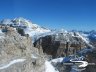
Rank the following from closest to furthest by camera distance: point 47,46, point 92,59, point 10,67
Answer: point 10,67
point 92,59
point 47,46

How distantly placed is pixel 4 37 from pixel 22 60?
19.9ft

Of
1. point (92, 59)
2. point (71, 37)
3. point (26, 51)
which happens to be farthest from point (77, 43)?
point (26, 51)

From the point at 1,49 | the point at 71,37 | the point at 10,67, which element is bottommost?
the point at 10,67

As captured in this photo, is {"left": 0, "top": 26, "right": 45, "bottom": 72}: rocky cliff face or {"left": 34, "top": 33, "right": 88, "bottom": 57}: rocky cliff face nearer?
{"left": 0, "top": 26, "right": 45, "bottom": 72}: rocky cliff face

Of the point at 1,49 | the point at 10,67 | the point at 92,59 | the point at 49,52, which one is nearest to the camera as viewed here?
the point at 10,67

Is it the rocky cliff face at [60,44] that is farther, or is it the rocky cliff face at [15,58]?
the rocky cliff face at [60,44]

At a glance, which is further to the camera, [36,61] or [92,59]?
[92,59]

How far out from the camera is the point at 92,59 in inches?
3435

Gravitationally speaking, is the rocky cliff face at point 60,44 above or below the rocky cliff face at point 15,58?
above

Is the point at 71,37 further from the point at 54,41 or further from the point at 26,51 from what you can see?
the point at 26,51

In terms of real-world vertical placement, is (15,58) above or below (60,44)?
below

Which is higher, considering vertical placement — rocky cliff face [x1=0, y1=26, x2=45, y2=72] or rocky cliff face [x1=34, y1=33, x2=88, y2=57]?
rocky cliff face [x1=34, y1=33, x2=88, y2=57]

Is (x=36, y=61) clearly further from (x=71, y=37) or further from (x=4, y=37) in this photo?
(x=71, y=37)

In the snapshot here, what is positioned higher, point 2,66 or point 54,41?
point 54,41
